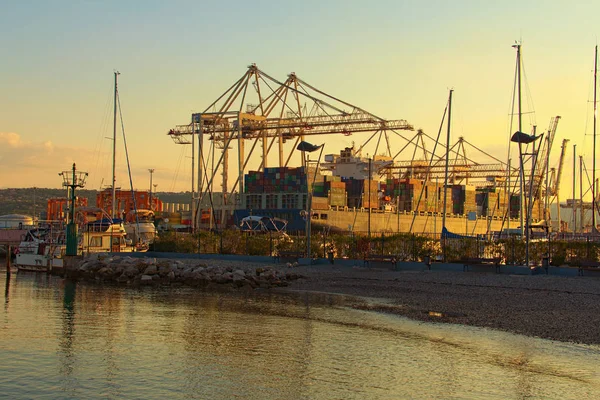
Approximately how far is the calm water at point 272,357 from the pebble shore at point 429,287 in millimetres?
1928

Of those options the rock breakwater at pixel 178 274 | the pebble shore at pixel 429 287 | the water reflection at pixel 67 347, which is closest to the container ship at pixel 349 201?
the rock breakwater at pixel 178 274

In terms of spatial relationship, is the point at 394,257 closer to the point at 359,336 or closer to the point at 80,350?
the point at 359,336

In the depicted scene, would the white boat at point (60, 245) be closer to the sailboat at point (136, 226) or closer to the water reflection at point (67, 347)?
the sailboat at point (136, 226)

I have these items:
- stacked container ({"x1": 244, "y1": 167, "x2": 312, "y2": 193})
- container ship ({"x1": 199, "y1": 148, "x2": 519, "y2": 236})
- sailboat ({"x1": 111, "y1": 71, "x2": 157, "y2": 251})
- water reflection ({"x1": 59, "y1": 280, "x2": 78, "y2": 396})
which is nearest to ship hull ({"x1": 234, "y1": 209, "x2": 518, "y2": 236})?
container ship ({"x1": 199, "y1": 148, "x2": 519, "y2": 236})

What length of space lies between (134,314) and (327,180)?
78871 millimetres

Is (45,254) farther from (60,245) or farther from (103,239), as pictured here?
(103,239)

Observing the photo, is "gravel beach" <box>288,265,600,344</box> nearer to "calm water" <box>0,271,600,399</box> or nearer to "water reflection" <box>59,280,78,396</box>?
"calm water" <box>0,271,600,399</box>

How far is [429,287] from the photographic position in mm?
34656

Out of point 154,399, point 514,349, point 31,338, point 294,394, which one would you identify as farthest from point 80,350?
point 514,349

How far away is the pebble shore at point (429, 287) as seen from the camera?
24.5 m

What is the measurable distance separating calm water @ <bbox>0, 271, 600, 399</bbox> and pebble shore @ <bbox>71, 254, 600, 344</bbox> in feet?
6.32

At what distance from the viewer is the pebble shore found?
24.5 metres

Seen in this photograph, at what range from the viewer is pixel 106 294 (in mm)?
35719

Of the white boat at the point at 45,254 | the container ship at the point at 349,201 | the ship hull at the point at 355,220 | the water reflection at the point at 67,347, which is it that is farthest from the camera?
the container ship at the point at 349,201
